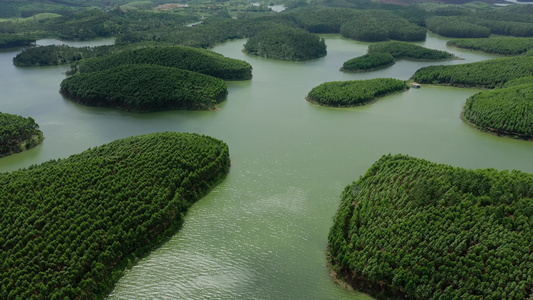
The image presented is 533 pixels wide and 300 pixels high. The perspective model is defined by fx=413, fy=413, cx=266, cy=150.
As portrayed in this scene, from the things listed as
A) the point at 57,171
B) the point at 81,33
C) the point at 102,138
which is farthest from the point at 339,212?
the point at 81,33

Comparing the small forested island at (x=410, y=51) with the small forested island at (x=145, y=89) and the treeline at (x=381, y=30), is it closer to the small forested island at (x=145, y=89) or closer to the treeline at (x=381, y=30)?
the treeline at (x=381, y=30)

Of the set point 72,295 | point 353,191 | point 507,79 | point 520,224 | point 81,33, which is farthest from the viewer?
point 81,33

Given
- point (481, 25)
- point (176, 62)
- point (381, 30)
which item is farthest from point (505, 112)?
point (481, 25)

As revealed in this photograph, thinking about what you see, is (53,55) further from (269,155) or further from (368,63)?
(368,63)

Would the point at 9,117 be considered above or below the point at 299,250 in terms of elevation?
above

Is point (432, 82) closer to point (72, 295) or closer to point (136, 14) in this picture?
point (72, 295)

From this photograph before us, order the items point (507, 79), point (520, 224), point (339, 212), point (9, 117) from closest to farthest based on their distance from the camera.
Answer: point (520, 224), point (339, 212), point (9, 117), point (507, 79)

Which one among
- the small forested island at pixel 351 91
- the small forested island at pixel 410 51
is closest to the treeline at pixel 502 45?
the small forested island at pixel 410 51
